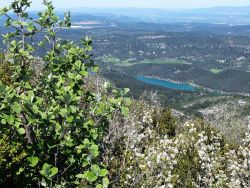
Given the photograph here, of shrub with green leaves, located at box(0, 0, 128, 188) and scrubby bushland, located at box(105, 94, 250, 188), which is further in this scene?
Answer: scrubby bushland, located at box(105, 94, 250, 188)

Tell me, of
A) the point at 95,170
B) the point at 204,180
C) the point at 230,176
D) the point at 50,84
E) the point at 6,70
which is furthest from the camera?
the point at 6,70

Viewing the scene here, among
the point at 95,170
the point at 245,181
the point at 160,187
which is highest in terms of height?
the point at 95,170

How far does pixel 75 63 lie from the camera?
6.85m

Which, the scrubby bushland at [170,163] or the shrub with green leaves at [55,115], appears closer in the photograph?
the shrub with green leaves at [55,115]

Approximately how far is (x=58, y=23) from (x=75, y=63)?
4.88 ft

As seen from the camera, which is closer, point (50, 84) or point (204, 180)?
point (50, 84)

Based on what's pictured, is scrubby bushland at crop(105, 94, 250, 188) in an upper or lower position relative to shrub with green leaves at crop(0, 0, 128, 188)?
lower

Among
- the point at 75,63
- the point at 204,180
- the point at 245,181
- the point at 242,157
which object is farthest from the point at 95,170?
the point at 242,157

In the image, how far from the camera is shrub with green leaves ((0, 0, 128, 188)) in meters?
5.40

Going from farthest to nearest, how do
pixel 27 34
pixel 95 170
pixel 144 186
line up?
1. pixel 144 186
2. pixel 27 34
3. pixel 95 170

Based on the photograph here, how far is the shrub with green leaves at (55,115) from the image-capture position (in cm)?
540

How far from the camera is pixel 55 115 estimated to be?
5.81 metres

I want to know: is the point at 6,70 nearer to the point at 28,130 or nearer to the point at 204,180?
the point at 204,180

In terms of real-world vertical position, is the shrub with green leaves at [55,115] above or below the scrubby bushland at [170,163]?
above
